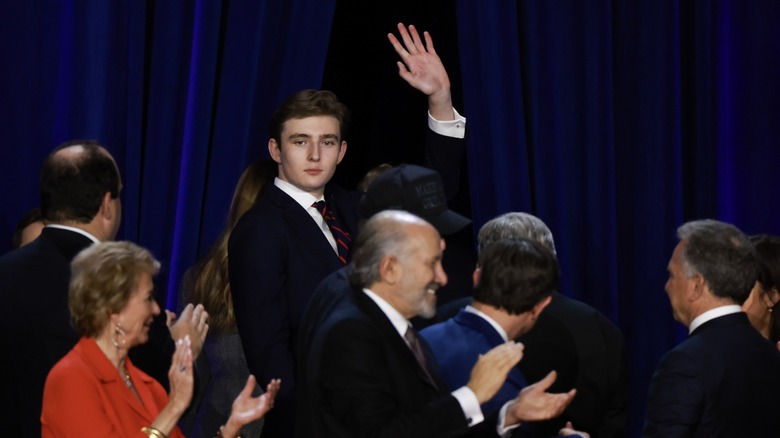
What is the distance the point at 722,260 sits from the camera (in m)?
3.14

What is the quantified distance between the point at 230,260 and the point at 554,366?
1.06m

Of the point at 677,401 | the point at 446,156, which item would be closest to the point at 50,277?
the point at 446,156

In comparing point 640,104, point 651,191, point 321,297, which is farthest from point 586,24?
point 321,297

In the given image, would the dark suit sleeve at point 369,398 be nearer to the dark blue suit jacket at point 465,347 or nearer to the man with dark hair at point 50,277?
the dark blue suit jacket at point 465,347

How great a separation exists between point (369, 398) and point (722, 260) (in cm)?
123

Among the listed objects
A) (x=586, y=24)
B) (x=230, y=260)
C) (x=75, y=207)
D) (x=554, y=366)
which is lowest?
(x=554, y=366)

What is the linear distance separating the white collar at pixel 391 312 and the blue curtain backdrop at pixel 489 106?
5.50 ft

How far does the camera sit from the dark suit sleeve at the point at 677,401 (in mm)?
2941

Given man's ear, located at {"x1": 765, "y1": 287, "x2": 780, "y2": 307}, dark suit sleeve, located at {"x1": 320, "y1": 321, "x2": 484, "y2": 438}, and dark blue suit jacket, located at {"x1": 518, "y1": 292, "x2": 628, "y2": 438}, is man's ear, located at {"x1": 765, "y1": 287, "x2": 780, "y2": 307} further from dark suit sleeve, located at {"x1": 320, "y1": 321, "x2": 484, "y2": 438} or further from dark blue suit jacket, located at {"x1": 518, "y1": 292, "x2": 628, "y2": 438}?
dark suit sleeve, located at {"x1": 320, "y1": 321, "x2": 484, "y2": 438}

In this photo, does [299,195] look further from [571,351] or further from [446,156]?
[571,351]

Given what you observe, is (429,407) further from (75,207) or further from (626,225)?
(626,225)

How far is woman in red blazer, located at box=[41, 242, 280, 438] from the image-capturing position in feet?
8.75

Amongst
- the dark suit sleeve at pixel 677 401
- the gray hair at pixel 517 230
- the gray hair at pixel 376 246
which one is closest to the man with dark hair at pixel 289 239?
the gray hair at pixel 517 230

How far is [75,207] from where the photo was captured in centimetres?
310
